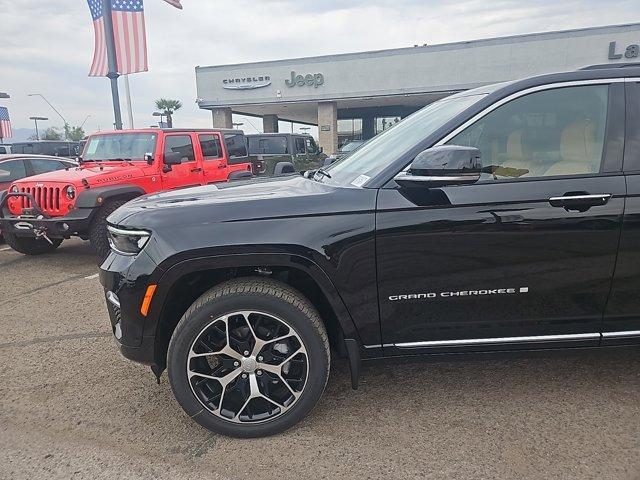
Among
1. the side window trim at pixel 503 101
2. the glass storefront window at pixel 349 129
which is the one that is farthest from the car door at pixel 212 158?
the glass storefront window at pixel 349 129

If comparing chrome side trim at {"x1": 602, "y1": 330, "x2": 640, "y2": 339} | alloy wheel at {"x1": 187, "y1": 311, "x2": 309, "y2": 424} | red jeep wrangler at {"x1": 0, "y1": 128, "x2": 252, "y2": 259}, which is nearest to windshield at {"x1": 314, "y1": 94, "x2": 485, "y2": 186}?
alloy wheel at {"x1": 187, "y1": 311, "x2": 309, "y2": 424}

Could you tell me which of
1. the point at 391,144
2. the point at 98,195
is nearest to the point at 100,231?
the point at 98,195

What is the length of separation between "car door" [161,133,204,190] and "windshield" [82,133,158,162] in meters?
0.26

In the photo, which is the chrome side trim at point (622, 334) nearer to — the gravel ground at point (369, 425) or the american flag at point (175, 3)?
the gravel ground at point (369, 425)

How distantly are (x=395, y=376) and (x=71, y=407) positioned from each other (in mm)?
2038

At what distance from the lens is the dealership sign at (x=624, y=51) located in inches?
761

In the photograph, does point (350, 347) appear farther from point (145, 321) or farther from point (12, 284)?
point (12, 284)

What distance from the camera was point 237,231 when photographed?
220 cm

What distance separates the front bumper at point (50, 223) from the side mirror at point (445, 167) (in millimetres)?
4774

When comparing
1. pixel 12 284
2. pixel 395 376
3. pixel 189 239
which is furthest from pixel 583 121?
pixel 12 284

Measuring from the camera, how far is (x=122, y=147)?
6898 mm

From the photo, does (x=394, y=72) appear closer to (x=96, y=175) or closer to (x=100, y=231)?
(x=96, y=175)

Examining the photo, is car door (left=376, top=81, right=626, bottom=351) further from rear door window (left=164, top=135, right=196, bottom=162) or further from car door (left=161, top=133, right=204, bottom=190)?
rear door window (left=164, top=135, right=196, bottom=162)

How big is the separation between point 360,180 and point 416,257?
0.52 metres
